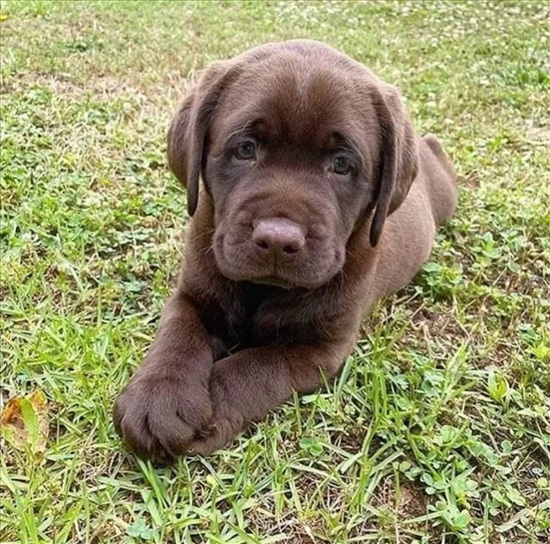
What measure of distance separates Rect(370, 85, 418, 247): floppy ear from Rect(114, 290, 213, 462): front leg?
80 cm

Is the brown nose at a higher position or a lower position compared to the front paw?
higher

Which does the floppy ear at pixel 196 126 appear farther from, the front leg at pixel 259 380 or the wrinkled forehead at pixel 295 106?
the front leg at pixel 259 380

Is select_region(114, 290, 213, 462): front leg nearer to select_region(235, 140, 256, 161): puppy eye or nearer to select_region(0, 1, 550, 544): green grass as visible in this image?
select_region(0, 1, 550, 544): green grass

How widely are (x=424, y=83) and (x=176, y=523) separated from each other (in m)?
5.07

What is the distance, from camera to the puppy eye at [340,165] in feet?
9.06

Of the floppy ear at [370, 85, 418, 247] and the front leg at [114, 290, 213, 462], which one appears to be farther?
the floppy ear at [370, 85, 418, 247]

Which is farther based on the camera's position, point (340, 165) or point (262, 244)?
point (340, 165)

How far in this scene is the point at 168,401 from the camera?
2506 mm


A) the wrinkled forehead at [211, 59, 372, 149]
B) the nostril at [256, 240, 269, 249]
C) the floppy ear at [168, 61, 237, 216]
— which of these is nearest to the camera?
the nostril at [256, 240, 269, 249]

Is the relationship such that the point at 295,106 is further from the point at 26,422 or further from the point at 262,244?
the point at 26,422

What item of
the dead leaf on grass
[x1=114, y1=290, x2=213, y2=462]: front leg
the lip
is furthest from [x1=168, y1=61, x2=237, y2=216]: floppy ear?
the dead leaf on grass

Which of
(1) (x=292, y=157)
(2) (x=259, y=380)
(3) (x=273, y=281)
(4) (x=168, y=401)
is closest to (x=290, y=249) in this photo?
(3) (x=273, y=281)

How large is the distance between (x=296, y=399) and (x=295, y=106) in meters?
0.98

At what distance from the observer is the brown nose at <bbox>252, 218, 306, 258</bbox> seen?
2523 mm
